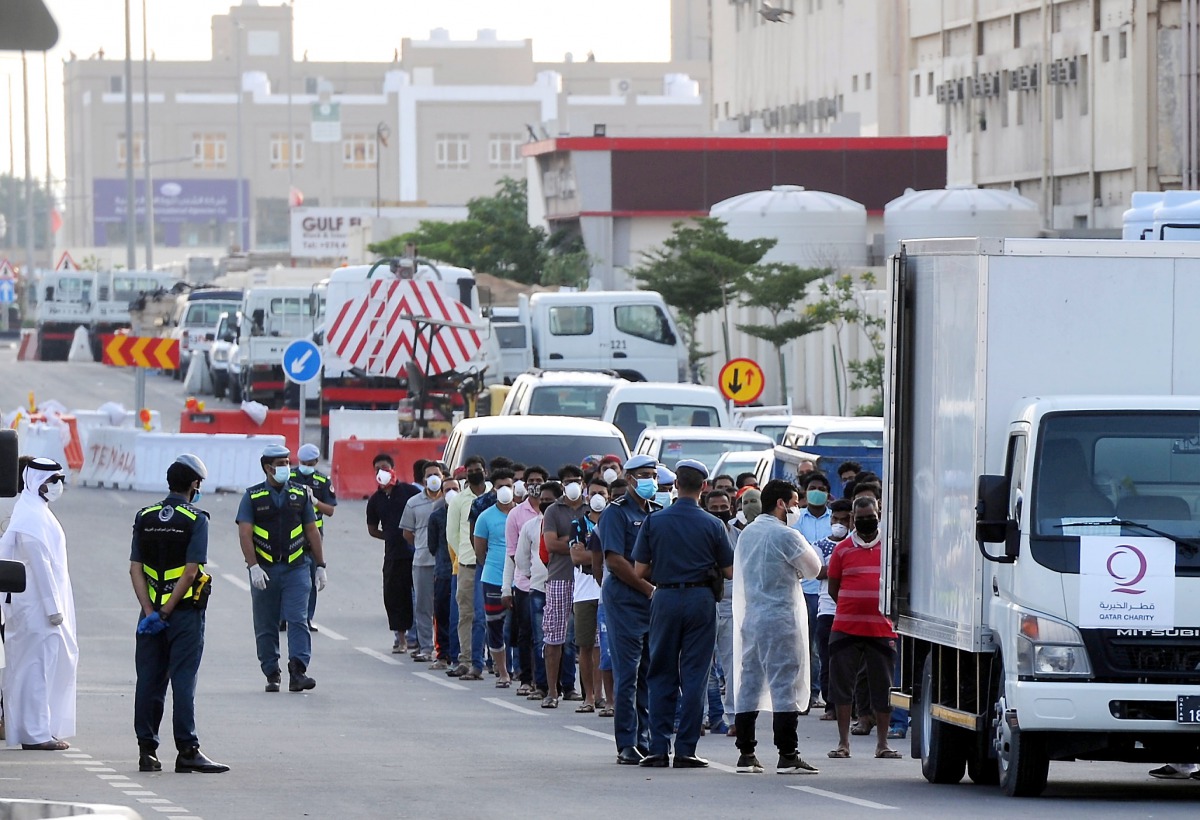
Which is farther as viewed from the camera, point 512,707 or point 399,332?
point 399,332

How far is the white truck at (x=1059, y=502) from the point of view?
11820mm

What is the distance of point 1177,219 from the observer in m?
19.4

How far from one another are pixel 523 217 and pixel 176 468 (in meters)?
64.4

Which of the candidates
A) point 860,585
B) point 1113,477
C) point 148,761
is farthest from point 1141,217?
point 148,761

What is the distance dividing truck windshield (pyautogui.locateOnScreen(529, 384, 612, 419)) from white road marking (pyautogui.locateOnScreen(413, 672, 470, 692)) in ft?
29.4

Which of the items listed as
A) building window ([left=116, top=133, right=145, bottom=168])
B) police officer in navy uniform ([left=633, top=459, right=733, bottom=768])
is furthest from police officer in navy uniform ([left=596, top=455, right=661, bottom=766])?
building window ([left=116, top=133, right=145, bottom=168])

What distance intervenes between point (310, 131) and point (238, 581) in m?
129

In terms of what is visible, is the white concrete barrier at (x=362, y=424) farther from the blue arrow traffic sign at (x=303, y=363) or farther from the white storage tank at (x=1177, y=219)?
the white storage tank at (x=1177, y=219)

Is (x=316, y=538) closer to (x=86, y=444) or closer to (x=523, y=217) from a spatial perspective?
(x=86, y=444)

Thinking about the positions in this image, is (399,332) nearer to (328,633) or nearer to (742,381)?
(742,381)

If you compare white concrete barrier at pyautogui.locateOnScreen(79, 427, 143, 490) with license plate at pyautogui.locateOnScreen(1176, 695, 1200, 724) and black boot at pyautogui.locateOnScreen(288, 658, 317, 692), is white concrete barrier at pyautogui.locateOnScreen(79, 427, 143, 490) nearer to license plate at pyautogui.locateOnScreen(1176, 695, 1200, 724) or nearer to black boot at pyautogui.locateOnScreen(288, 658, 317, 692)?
black boot at pyautogui.locateOnScreen(288, 658, 317, 692)

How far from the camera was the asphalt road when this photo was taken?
473 inches

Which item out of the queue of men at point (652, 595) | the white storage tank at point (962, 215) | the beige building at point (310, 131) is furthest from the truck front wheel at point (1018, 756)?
the beige building at point (310, 131)

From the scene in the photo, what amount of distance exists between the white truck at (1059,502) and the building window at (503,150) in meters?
138
